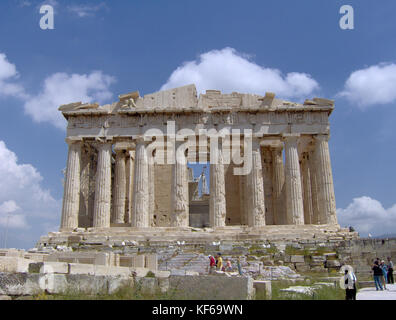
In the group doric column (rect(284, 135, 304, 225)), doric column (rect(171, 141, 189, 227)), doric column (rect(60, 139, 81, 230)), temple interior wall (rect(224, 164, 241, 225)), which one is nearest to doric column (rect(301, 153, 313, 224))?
doric column (rect(284, 135, 304, 225))

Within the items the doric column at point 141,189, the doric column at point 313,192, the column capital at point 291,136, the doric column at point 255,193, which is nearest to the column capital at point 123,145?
the doric column at point 141,189

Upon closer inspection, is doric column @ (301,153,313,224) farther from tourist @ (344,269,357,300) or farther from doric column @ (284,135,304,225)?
tourist @ (344,269,357,300)

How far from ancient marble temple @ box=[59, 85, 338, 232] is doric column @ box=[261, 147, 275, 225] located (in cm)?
139

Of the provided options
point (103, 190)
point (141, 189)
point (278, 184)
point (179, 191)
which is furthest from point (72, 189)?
point (278, 184)

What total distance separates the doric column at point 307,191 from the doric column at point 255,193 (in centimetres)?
589

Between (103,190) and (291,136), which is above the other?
(291,136)

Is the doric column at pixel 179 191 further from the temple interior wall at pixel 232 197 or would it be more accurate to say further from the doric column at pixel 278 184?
the doric column at pixel 278 184

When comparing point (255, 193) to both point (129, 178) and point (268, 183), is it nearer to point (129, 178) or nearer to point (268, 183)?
point (268, 183)

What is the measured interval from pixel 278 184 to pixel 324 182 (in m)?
4.94

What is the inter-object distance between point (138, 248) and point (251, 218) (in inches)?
367

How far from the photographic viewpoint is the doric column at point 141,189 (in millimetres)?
30109

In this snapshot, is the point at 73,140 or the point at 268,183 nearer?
the point at 73,140

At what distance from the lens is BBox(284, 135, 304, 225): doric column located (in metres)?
29.8

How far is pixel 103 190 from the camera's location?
3109 centimetres
